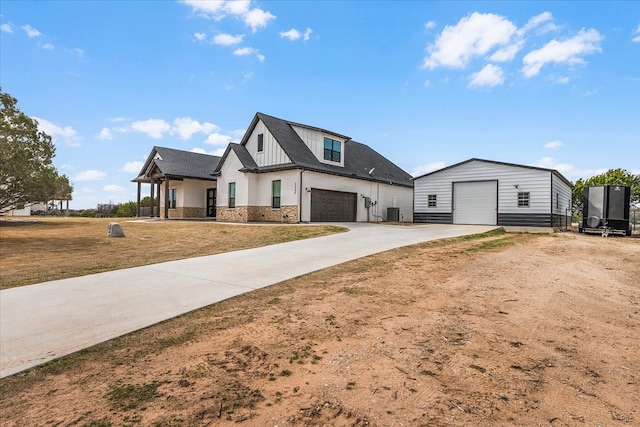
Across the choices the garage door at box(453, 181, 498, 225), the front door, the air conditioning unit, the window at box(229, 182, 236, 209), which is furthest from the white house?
the front door

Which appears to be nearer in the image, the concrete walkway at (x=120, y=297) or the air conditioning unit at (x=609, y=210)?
the concrete walkway at (x=120, y=297)

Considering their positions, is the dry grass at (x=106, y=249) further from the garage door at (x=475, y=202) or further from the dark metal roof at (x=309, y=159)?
the garage door at (x=475, y=202)

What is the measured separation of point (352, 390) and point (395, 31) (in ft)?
50.5

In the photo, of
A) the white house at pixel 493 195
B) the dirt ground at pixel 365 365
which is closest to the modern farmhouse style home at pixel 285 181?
the white house at pixel 493 195

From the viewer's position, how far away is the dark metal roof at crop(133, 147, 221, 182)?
92.9 feet

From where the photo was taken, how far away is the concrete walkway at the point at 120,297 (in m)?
4.65

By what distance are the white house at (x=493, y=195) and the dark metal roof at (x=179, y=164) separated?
1763cm

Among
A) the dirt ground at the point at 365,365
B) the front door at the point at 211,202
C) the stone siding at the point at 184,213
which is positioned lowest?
the dirt ground at the point at 365,365

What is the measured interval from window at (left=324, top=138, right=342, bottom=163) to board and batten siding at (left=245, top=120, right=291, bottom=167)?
3.75 metres

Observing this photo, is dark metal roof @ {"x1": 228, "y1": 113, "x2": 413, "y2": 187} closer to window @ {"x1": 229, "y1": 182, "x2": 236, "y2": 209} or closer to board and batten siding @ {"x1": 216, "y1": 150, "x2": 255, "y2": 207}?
board and batten siding @ {"x1": 216, "y1": 150, "x2": 255, "y2": 207}

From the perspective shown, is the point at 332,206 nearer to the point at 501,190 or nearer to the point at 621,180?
the point at 501,190

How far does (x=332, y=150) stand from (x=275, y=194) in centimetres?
571

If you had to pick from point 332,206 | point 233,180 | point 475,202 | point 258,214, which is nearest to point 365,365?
point 332,206

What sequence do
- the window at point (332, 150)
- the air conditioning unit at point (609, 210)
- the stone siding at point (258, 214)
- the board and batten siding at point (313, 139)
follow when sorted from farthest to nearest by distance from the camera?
the window at point (332, 150) → the board and batten siding at point (313, 139) → the stone siding at point (258, 214) → the air conditioning unit at point (609, 210)
